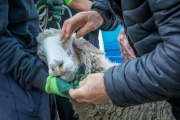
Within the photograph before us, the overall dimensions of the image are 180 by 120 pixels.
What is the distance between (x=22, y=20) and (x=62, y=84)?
0.32 metres

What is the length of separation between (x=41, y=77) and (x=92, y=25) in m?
0.35

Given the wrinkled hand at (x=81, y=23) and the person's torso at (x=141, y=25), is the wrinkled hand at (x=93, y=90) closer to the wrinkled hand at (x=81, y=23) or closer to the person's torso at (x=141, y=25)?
the person's torso at (x=141, y=25)

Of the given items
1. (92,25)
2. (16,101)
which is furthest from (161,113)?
(16,101)

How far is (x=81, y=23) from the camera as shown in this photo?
4.47 feet

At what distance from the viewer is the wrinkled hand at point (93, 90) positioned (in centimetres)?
90

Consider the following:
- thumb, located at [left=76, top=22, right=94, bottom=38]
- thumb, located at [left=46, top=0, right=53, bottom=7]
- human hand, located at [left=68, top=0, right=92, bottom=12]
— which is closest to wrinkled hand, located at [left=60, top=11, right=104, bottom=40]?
thumb, located at [left=76, top=22, right=94, bottom=38]

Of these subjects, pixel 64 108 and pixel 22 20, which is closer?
pixel 22 20

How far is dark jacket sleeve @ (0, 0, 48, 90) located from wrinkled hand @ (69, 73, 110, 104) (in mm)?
251

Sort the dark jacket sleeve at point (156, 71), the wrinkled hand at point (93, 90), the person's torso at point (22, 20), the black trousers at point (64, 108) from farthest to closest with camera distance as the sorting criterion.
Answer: the black trousers at point (64, 108), the person's torso at point (22, 20), the wrinkled hand at point (93, 90), the dark jacket sleeve at point (156, 71)

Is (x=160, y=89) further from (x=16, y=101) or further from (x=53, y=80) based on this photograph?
(x=16, y=101)

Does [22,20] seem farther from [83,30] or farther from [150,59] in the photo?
[150,59]

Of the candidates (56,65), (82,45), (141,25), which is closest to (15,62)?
(56,65)

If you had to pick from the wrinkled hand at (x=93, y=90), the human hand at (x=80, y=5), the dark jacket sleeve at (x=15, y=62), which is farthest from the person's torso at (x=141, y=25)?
the human hand at (x=80, y=5)

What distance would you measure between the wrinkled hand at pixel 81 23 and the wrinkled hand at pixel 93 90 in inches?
14.9
